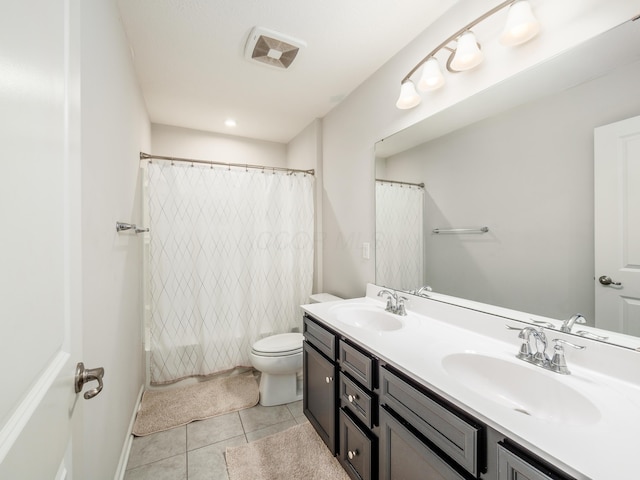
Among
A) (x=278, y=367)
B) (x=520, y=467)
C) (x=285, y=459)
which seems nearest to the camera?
(x=520, y=467)

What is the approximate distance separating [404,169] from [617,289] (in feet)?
3.76

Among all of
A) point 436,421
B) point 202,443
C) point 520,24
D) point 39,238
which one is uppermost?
point 520,24

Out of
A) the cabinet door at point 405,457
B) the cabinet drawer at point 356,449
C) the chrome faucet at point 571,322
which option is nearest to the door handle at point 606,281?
the chrome faucet at point 571,322

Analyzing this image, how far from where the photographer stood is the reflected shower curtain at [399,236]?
1.70 meters

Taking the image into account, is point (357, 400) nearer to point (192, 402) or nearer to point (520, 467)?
point (520, 467)

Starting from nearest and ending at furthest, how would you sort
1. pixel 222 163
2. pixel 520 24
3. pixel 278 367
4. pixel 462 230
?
pixel 520 24 < pixel 462 230 < pixel 278 367 < pixel 222 163

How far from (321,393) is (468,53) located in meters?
1.89

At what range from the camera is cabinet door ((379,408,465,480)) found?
851 mm

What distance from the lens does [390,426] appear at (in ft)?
3.46

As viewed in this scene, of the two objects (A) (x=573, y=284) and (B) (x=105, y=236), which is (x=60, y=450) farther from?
(A) (x=573, y=284)

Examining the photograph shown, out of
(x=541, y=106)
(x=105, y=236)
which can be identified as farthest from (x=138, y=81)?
(x=541, y=106)

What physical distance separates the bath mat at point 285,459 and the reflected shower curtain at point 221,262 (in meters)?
0.89

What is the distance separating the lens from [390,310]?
1.66 meters

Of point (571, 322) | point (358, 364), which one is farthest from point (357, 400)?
point (571, 322)
